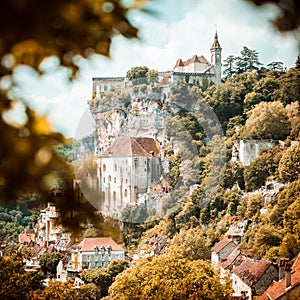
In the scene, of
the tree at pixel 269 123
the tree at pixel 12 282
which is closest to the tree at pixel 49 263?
the tree at pixel 269 123

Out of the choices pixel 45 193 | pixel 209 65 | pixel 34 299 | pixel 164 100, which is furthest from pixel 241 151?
pixel 45 193

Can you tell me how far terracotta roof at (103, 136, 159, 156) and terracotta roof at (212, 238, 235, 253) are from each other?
13.9 metres

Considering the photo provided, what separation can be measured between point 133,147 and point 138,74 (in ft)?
26.0

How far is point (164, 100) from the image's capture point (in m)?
51.9

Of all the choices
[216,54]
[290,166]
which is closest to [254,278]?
[290,166]

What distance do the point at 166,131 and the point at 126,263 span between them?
1543 centimetres

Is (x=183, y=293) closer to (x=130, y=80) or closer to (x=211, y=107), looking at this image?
(x=211, y=107)

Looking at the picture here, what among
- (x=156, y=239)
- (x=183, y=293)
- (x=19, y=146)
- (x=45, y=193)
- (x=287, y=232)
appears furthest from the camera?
(x=156, y=239)

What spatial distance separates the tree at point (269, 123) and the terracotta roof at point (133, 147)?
7.62 meters

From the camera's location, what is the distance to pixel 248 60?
52.7 meters

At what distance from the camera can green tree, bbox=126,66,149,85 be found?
175 feet

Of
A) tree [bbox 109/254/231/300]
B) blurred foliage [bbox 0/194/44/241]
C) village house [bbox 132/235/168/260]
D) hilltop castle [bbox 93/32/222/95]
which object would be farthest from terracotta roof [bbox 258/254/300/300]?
hilltop castle [bbox 93/32/222/95]

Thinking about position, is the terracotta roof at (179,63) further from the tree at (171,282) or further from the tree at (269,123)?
the tree at (171,282)

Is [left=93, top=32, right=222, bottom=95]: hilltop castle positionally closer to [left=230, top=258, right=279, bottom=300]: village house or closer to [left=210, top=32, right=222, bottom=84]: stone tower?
[left=210, top=32, right=222, bottom=84]: stone tower
